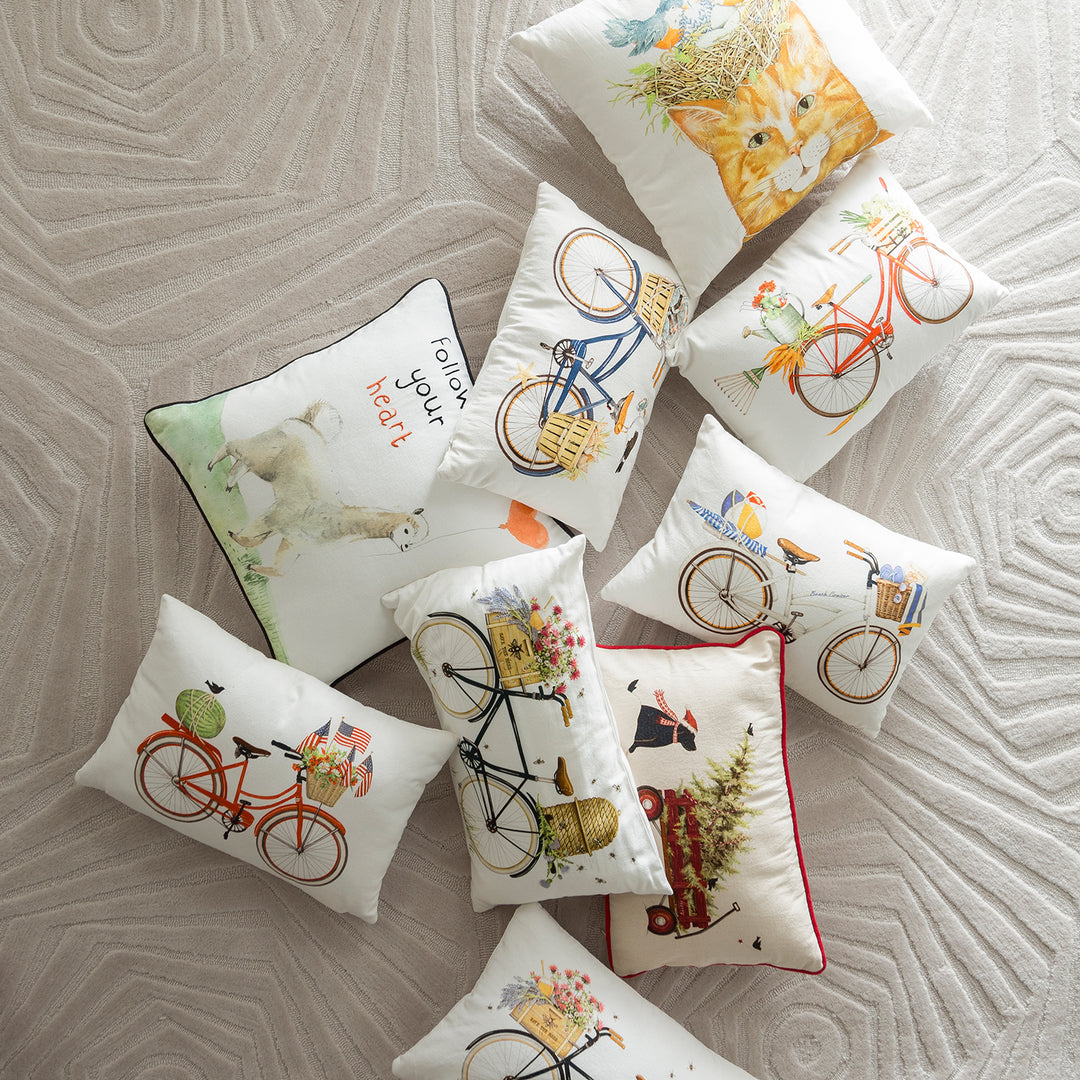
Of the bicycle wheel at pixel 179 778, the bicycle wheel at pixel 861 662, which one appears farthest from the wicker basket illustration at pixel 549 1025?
the bicycle wheel at pixel 861 662

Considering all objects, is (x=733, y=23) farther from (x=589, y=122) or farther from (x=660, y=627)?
(x=660, y=627)

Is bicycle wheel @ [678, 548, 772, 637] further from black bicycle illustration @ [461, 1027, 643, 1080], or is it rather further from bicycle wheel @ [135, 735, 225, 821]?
bicycle wheel @ [135, 735, 225, 821]

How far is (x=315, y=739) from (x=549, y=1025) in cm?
58

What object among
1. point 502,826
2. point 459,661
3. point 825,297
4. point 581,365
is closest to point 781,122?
point 825,297

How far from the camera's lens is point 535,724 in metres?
1.31

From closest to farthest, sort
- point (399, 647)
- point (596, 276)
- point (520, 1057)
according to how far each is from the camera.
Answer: point (520, 1057) → point (596, 276) → point (399, 647)

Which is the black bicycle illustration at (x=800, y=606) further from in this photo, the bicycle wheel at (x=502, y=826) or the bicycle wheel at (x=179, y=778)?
the bicycle wheel at (x=179, y=778)

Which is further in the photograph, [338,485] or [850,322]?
[850,322]

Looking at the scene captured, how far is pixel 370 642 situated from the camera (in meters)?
1.41

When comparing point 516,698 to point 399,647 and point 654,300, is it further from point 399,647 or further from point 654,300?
point 654,300

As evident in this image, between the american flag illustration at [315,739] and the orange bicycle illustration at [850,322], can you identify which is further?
the orange bicycle illustration at [850,322]

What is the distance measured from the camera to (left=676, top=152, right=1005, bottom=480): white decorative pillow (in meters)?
1.43

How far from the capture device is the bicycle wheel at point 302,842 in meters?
1.33

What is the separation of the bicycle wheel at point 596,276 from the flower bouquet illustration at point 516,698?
0.50 m
